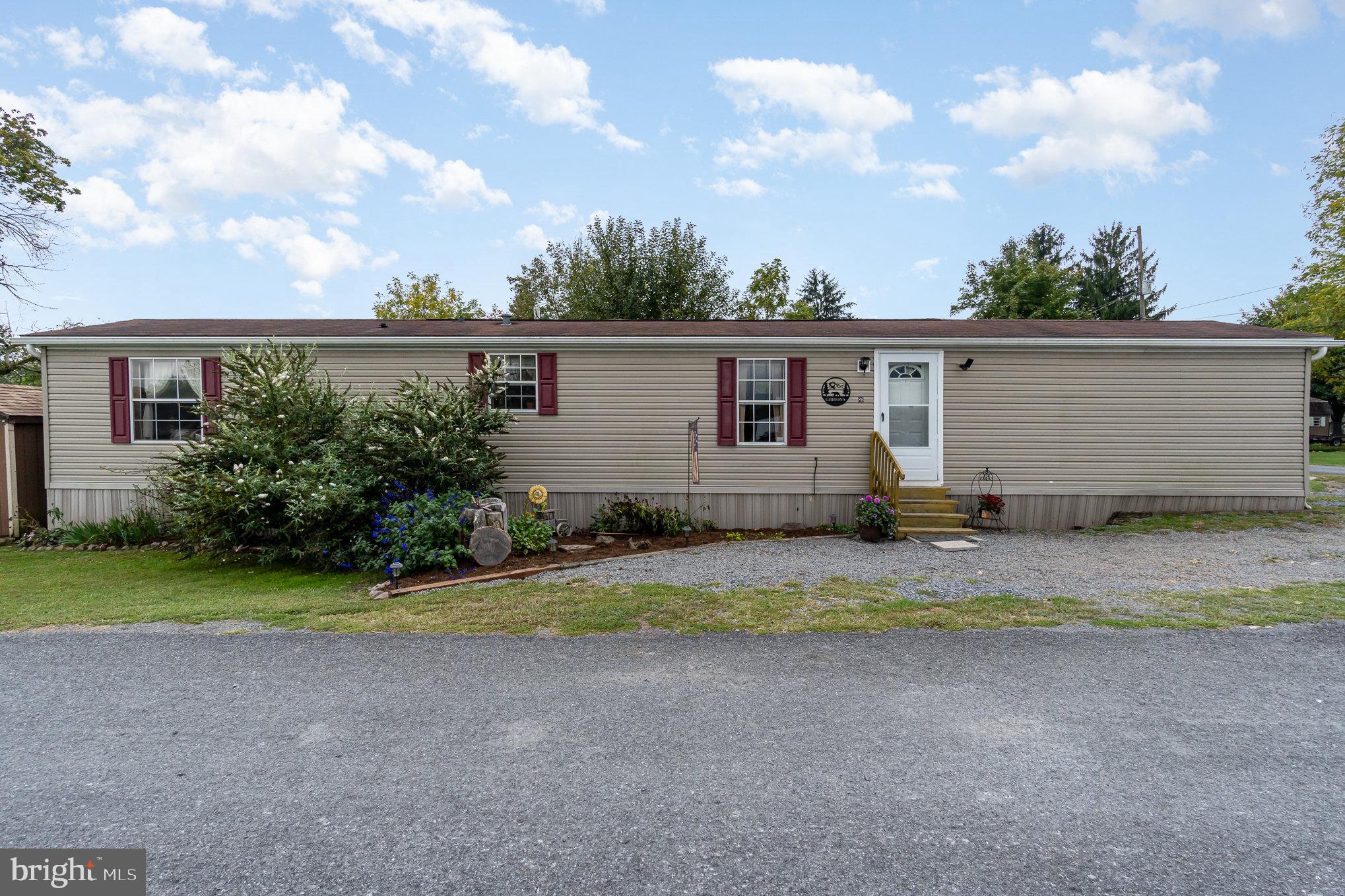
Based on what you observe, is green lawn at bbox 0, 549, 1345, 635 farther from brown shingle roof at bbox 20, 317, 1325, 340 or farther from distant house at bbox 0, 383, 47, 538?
brown shingle roof at bbox 20, 317, 1325, 340

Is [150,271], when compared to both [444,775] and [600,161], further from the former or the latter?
[444,775]

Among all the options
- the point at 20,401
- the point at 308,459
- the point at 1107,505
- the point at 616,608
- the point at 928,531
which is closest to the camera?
the point at 616,608

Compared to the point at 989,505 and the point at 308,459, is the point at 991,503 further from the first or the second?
the point at 308,459

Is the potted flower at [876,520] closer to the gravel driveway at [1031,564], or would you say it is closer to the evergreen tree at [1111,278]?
the gravel driveway at [1031,564]

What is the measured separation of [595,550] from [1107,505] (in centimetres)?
803

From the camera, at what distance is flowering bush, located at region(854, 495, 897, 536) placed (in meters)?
8.59

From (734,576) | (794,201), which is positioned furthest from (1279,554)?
(794,201)

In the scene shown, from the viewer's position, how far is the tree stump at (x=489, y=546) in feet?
23.8

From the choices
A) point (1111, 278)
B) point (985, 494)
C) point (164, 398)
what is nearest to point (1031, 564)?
point (985, 494)

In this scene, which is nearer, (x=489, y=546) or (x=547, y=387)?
(x=489, y=546)

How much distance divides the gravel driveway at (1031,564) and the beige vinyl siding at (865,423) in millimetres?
1303

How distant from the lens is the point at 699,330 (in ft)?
33.9

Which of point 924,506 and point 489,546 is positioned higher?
point 924,506

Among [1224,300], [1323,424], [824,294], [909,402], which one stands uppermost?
[824,294]
